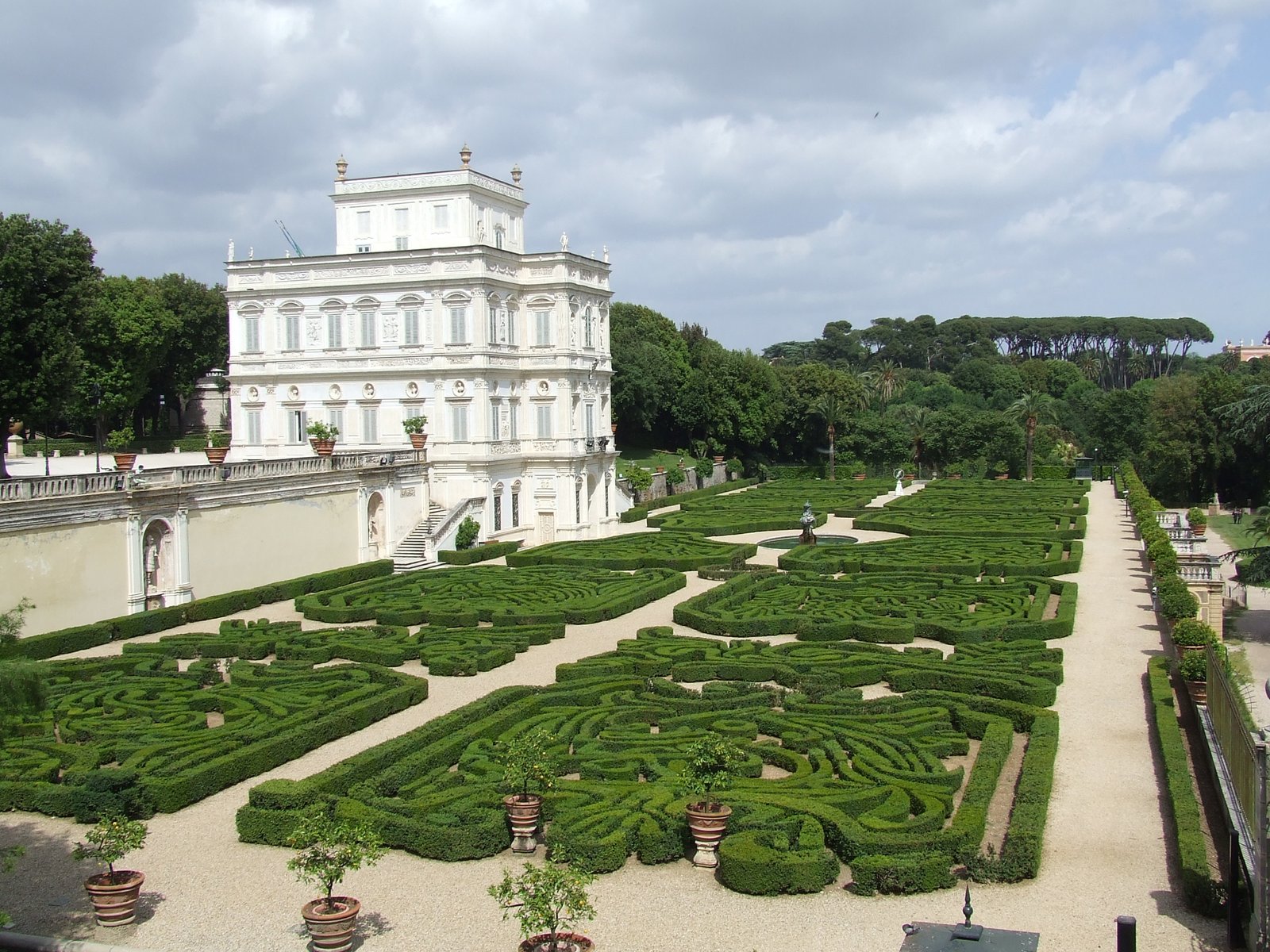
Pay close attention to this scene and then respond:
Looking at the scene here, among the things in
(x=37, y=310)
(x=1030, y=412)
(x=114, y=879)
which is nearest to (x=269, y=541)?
(x=37, y=310)

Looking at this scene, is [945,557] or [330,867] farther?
[945,557]

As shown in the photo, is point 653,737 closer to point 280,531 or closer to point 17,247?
point 280,531

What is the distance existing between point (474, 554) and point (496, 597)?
9.56 meters

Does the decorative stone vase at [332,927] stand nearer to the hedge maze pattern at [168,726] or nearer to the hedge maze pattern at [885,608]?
the hedge maze pattern at [168,726]

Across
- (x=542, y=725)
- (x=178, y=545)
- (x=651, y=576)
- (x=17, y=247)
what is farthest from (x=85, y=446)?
(x=542, y=725)

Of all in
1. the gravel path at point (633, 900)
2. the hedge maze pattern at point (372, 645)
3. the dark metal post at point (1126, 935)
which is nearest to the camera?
the dark metal post at point (1126, 935)

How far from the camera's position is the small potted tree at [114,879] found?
45.0 ft

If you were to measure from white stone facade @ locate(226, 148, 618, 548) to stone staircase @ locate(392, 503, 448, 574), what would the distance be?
3.07m

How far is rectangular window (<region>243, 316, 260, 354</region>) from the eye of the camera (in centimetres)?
5144

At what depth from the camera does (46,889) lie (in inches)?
582

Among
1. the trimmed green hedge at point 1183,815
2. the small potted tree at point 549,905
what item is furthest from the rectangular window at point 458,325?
the small potted tree at point 549,905

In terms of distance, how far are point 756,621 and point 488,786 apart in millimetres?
12651

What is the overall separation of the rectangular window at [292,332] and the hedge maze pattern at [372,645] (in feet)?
77.2

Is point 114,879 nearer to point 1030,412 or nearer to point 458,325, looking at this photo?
point 458,325
